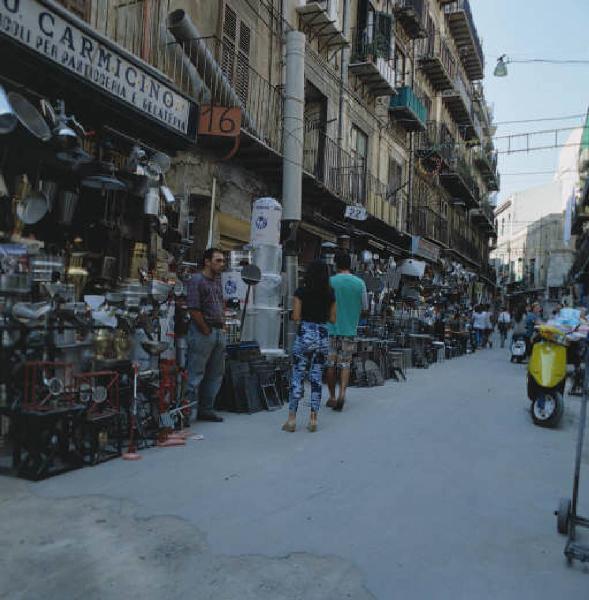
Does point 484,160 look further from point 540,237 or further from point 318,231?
point 318,231

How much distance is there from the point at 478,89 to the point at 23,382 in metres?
45.2

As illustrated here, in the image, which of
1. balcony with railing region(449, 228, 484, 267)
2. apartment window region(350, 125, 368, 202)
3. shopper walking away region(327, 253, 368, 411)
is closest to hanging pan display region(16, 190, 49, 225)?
shopper walking away region(327, 253, 368, 411)

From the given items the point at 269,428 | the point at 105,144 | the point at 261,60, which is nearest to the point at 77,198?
the point at 105,144

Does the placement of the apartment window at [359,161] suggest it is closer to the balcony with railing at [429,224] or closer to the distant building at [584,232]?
the balcony with railing at [429,224]

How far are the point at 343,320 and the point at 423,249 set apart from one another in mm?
15843

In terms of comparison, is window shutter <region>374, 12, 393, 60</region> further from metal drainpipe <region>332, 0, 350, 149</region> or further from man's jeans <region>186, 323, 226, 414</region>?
man's jeans <region>186, 323, 226, 414</region>

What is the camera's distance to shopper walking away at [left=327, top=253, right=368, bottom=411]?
7.80m

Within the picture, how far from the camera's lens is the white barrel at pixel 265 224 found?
9.95m

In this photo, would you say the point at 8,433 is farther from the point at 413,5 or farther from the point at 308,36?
the point at 413,5

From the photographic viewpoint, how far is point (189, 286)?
251 inches

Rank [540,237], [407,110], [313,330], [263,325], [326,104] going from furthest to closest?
[540,237]
[407,110]
[326,104]
[263,325]
[313,330]

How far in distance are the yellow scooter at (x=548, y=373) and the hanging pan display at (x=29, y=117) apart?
590 centimetres

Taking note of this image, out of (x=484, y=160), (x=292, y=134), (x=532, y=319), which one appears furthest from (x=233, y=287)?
(x=484, y=160)

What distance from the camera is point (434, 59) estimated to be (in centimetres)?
2577
